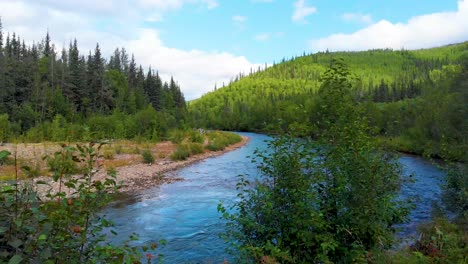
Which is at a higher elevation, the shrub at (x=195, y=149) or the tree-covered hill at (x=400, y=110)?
the tree-covered hill at (x=400, y=110)

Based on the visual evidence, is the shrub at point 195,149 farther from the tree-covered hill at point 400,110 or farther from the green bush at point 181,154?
the tree-covered hill at point 400,110

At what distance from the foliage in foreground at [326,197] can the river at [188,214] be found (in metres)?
1.34

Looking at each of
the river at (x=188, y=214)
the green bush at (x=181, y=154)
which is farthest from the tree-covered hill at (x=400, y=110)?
the green bush at (x=181, y=154)

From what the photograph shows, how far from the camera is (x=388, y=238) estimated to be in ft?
23.2

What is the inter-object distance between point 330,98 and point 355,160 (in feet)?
4.81

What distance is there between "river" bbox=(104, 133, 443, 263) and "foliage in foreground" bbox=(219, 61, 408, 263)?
1.34m

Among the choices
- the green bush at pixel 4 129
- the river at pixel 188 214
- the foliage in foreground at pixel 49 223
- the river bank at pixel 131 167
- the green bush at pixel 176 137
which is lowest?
the river at pixel 188 214

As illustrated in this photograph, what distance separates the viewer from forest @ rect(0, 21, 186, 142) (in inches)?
1428

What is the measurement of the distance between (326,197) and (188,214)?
31.7ft

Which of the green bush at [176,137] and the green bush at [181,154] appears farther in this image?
the green bush at [176,137]

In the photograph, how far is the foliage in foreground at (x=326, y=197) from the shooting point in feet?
20.5

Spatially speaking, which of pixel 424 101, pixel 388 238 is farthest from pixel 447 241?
pixel 424 101

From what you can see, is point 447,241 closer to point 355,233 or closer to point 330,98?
point 355,233

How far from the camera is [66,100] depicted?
5066 centimetres
